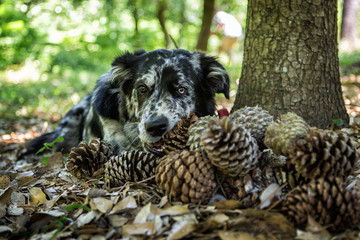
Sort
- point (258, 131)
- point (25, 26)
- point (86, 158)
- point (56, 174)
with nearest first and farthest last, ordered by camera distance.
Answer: point (258, 131) → point (86, 158) → point (56, 174) → point (25, 26)

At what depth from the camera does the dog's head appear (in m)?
2.59

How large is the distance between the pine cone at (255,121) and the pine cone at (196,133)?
0.24 meters

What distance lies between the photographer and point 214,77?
10.3 feet

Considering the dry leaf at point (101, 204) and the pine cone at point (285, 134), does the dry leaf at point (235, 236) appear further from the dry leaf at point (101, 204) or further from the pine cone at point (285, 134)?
the dry leaf at point (101, 204)

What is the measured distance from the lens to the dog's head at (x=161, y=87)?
2.59 metres

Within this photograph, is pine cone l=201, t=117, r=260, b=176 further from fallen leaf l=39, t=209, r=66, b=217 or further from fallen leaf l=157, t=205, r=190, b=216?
fallen leaf l=39, t=209, r=66, b=217

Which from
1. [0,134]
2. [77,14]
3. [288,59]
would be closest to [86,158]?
[288,59]

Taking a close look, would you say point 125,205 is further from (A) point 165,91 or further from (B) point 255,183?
(A) point 165,91

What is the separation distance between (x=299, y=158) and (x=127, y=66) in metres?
2.30

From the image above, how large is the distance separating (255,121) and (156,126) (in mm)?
813

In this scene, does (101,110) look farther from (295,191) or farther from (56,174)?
(295,191)

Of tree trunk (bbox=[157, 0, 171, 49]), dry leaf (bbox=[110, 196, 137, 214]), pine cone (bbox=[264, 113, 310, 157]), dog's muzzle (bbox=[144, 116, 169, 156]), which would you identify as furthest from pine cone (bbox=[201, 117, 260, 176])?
tree trunk (bbox=[157, 0, 171, 49])

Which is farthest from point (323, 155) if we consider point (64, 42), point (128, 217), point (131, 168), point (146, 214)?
point (64, 42)

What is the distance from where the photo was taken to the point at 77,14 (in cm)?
1659
